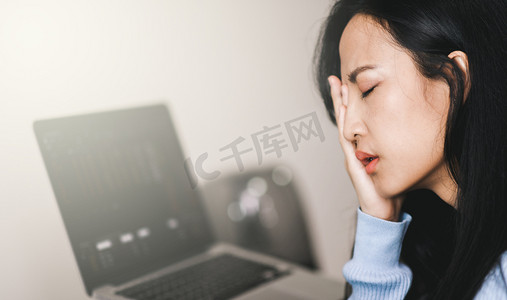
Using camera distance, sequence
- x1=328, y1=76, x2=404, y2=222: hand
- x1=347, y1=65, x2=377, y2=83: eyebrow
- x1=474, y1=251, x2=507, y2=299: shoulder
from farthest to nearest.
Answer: x1=328, y1=76, x2=404, y2=222: hand < x1=347, y1=65, x2=377, y2=83: eyebrow < x1=474, y1=251, x2=507, y2=299: shoulder

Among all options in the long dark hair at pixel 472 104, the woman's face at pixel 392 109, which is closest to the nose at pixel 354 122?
the woman's face at pixel 392 109

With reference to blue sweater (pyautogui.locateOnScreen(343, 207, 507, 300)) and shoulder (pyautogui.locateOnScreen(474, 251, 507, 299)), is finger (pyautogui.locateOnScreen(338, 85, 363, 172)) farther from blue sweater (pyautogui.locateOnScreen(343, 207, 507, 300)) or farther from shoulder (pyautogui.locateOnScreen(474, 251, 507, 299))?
shoulder (pyautogui.locateOnScreen(474, 251, 507, 299))

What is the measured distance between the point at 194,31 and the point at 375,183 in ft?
1.75

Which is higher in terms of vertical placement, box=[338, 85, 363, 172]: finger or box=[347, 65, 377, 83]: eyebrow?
box=[347, 65, 377, 83]: eyebrow

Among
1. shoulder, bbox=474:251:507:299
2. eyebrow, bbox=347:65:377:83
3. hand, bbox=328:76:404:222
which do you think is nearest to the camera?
shoulder, bbox=474:251:507:299

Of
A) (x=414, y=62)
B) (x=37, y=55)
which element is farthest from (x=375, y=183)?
(x=37, y=55)

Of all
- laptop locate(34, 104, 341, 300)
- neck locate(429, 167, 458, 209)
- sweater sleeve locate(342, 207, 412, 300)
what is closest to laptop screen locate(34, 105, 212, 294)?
laptop locate(34, 104, 341, 300)

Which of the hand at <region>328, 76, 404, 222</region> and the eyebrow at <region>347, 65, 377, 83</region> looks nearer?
the eyebrow at <region>347, 65, 377, 83</region>

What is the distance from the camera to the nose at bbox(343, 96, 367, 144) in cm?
94

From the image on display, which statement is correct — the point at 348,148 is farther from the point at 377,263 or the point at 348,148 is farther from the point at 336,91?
the point at 377,263

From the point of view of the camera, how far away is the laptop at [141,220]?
0.89 metres

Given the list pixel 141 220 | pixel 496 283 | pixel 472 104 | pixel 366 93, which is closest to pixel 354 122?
pixel 366 93

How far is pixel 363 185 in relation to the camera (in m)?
1.00

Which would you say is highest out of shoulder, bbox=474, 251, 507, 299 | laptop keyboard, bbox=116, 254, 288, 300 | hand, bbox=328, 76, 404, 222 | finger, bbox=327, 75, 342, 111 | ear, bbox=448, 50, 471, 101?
finger, bbox=327, 75, 342, 111
